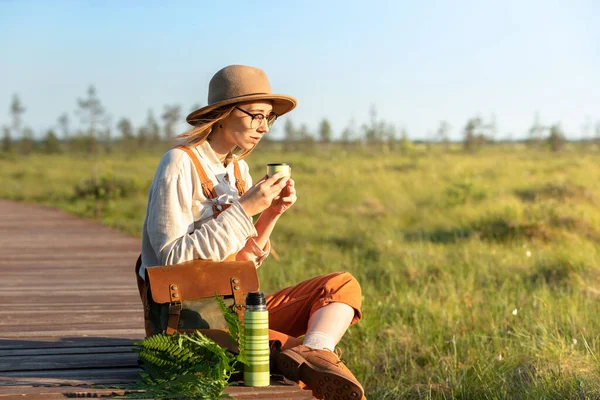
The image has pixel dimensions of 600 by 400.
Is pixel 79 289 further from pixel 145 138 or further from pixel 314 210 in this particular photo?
pixel 145 138

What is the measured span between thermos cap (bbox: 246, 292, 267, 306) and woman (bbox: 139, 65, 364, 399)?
0.26 meters

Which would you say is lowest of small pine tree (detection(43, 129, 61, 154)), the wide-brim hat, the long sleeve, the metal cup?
small pine tree (detection(43, 129, 61, 154))

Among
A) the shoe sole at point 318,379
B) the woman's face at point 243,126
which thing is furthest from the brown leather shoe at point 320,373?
the woman's face at point 243,126

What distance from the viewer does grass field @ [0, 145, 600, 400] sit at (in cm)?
411

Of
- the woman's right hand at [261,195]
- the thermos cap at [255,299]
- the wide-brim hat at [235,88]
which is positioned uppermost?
the wide-brim hat at [235,88]

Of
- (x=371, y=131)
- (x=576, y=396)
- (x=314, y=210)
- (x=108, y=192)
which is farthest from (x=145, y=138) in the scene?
(x=576, y=396)

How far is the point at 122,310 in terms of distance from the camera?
4.92 m

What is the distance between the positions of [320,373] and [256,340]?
26 cm

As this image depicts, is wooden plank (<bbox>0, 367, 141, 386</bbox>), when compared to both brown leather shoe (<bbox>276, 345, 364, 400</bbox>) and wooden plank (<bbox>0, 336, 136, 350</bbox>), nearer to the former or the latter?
wooden plank (<bbox>0, 336, 136, 350</bbox>)

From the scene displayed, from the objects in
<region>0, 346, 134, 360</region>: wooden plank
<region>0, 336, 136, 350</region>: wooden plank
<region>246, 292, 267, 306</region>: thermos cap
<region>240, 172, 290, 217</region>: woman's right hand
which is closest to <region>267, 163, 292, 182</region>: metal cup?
<region>240, 172, 290, 217</region>: woman's right hand

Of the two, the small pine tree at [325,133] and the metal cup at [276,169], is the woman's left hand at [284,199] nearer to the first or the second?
the metal cup at [276,169]

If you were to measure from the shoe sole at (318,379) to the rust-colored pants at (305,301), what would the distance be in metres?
Answer: 0.23

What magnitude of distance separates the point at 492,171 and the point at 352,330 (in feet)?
59.1

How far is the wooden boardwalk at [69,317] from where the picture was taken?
296 centimetres
